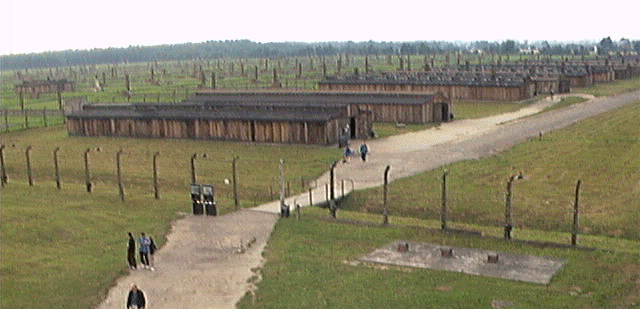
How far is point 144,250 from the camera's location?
78.4ft

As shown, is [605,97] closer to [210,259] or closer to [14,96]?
[210,259]

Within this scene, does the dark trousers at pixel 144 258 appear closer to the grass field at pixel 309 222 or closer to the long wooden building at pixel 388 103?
the grass field at pixel 309 222

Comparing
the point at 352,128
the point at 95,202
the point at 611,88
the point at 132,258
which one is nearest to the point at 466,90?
the point at 611,88

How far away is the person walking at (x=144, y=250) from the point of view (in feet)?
Answer: 77.9

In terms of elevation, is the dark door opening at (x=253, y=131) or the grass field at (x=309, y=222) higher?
the dark door opening at (x=253, y=131)

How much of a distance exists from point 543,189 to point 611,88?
71169 millimetres

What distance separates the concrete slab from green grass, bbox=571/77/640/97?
232ft

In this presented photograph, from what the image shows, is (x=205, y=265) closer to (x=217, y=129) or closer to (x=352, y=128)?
(x=352, y=128)

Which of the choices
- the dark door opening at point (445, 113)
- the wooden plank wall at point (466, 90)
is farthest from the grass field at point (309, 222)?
the wooden plank wall at point (466, 90)

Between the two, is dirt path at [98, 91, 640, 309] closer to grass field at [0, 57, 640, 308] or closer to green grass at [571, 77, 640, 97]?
grass field at [0, 57, 640, 308]

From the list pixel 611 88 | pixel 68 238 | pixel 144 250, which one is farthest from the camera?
pixel 611 88

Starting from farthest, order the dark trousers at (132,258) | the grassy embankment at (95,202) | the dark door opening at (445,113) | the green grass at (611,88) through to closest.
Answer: the green grass at (611,88) < the dark door opening at (445,113) < the dark trousers at (132,258) < the grassy embankment at (95,202)

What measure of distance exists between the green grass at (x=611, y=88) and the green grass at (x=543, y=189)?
1892 inches

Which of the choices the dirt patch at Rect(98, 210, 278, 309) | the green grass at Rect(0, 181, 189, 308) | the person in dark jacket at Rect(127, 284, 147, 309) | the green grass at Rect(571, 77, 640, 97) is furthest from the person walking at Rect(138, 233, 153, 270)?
the green grass at Rect(571, 77, 640, 97)
